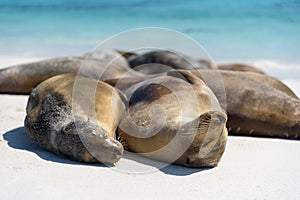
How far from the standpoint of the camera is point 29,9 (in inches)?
832

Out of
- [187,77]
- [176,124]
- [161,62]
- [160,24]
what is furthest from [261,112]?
[160,24]

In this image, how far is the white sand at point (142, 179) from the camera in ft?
10.7

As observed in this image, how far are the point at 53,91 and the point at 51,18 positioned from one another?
15.4 m

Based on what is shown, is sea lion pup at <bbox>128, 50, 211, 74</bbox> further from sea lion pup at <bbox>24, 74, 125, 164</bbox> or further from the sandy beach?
the sandy beach

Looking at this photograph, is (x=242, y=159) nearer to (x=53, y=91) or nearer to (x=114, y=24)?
(x=53, y=91)

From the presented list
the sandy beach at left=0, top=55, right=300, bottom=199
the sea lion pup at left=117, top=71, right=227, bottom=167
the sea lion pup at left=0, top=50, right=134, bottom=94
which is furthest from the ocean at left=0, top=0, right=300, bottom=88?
the sandy beach at left=0, top=55, right=300, bottom=199

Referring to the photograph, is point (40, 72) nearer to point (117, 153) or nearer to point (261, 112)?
point (261, 112)

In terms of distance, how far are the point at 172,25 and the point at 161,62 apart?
995 cm

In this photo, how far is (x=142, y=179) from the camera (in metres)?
3.53

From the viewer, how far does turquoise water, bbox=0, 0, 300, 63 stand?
1339cm

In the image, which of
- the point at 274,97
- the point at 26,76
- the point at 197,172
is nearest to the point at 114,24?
the point at 26,76

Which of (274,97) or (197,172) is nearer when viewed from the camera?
(197,172)

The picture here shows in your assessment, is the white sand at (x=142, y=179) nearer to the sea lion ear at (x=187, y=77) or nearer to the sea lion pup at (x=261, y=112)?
the sea lion pup at (x=261, y=112)

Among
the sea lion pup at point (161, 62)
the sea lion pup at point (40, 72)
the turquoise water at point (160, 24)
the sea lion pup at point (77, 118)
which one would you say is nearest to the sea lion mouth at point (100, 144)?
the sea lion pup at point (77, 118)
